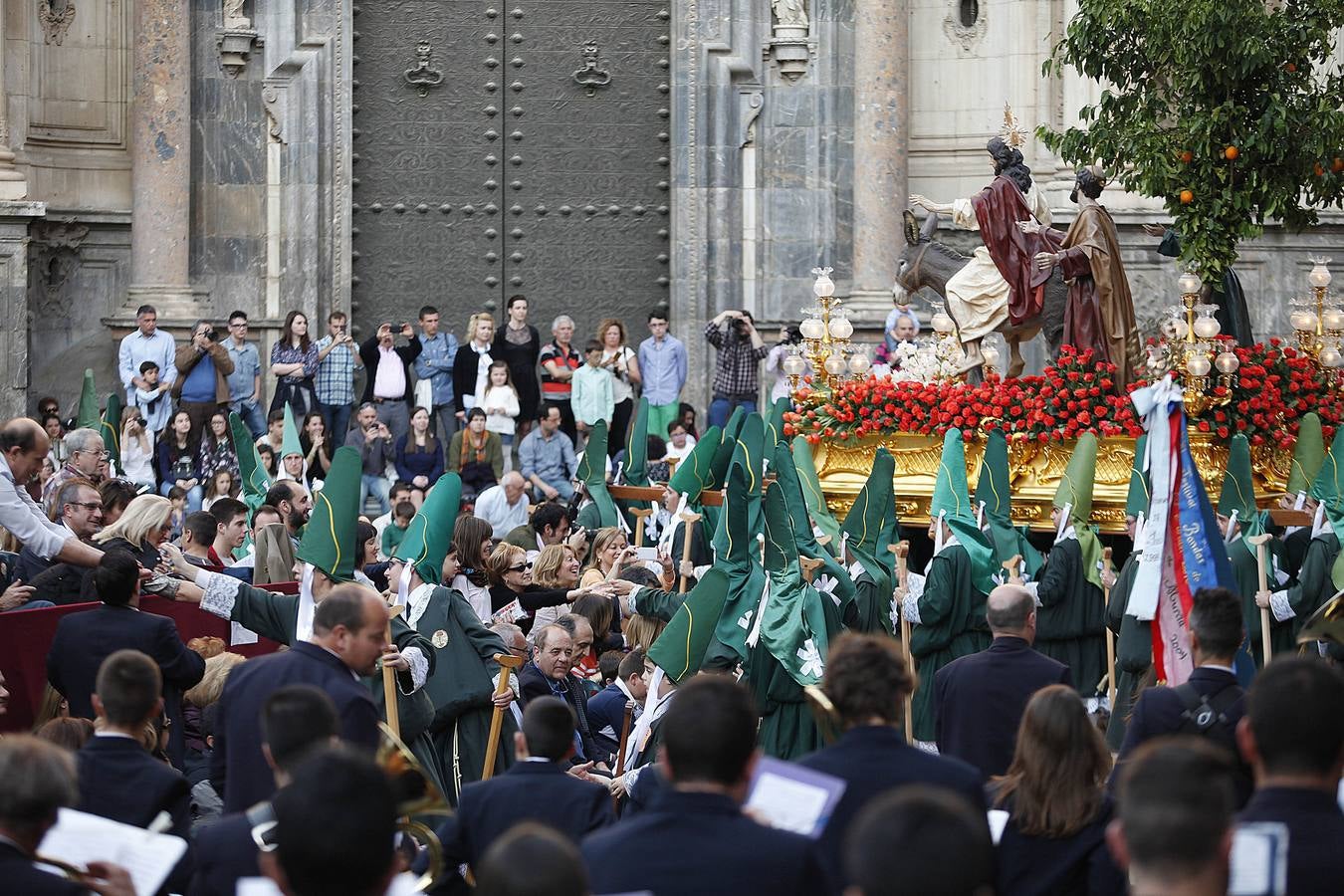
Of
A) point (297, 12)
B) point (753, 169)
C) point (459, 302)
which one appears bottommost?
point (459, 302)

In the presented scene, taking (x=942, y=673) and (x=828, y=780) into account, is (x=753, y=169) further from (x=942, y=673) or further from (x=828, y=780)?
(x=828, y=780)

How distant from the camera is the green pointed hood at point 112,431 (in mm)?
15871

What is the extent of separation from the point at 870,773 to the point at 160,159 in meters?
16.3

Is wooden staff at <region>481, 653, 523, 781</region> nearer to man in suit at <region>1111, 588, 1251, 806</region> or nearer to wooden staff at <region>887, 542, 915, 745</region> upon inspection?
man in suit at <region>1111, 588, 1251, 806</region>

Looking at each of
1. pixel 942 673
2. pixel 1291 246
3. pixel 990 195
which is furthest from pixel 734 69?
pixel 942 673

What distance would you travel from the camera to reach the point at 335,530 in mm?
7641

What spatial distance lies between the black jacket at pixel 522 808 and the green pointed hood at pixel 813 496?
19.5 ft

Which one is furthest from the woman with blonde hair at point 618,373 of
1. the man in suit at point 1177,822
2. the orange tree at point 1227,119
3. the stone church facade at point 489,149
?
the man in suit at point 1177,822

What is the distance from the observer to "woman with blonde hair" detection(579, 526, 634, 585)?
11258 mm

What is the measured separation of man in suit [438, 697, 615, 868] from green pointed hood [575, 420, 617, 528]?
8.28 m

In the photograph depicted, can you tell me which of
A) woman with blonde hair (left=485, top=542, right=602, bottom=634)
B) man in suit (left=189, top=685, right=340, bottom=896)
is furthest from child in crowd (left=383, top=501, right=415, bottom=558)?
man in suit (left=189, top=685, right=340, bottom=896)

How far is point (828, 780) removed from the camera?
4.65 m

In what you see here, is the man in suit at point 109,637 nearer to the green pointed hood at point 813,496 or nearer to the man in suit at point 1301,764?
the man in suit at point 1301,764

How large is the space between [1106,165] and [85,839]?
11708 millimetres
